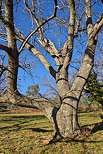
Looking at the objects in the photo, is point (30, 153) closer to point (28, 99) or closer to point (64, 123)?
point (64, 123)

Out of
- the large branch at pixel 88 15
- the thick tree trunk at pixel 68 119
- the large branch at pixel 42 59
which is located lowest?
the thick tree trunk at pixel 68 119

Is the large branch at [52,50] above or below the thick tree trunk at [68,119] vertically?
above

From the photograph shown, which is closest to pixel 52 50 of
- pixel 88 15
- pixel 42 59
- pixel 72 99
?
pixel 42 59

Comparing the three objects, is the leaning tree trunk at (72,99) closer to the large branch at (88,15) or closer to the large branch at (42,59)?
the large branch at (42,59)

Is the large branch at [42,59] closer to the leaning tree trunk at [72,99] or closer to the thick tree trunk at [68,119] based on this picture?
the leaning tree trunk at [72,99]

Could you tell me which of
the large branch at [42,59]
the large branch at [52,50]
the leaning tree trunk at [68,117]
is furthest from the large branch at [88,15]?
the leaning tree trunk at [68,117]

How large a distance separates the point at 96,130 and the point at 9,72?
2.99 metres

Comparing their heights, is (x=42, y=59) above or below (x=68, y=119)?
above

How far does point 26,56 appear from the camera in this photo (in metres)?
4.61

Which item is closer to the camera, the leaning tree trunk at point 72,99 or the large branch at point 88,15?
the leaning tree trunk at point 72,99

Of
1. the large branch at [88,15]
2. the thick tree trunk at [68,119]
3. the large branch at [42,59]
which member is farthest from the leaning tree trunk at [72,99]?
the large branch at [88,15]

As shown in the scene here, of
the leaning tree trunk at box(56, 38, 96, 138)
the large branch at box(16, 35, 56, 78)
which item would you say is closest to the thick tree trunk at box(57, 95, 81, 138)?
the leaning tree trunk at box(56, 38, 96, 138)

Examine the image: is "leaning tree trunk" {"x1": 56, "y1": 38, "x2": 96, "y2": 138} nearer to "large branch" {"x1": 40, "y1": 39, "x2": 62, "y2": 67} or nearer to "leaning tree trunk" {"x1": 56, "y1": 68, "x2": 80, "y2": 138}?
Answer: "leaning tree trunk" {"x1": 56, "y1": 68, "x2": 80, "y2": 138}

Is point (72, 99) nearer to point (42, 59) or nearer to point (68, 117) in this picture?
point (68, 117)
